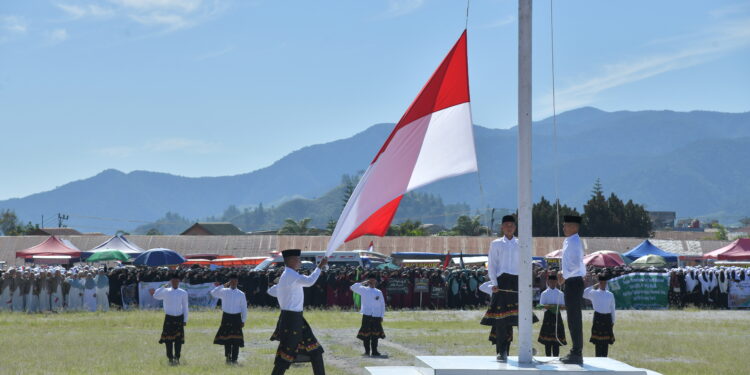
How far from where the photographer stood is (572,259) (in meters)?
12.2

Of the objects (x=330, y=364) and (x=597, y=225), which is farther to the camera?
(x=597, y=225)

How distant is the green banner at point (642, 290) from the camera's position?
3847 centimetres

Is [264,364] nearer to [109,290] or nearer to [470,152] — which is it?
[470,152]

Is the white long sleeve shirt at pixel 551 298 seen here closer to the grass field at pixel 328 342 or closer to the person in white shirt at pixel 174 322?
the grass field at pixel 328 342

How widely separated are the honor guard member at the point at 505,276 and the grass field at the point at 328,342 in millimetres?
4483

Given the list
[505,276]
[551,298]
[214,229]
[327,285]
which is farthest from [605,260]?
[214,229]

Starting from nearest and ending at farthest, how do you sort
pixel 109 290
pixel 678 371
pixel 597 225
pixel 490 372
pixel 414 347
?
pixel 490 372 → pixel 678 371 → pixel 414 347 → pixel 109 290 → pixel 597 225

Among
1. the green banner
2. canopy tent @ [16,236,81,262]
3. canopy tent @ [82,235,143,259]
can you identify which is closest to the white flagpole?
the green banner

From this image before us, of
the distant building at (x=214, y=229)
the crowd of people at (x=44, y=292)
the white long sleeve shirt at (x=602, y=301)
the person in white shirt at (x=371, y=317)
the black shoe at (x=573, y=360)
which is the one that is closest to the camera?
the black shoe at (x=573, y=360)

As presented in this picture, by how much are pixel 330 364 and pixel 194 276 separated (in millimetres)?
19721

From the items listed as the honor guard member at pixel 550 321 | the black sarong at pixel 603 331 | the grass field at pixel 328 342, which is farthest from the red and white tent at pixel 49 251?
the black sarong at pixel 603 331

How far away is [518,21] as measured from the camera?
36.2ft

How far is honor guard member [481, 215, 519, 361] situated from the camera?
12797 mm

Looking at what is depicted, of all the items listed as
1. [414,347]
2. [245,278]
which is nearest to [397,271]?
[245,278]
